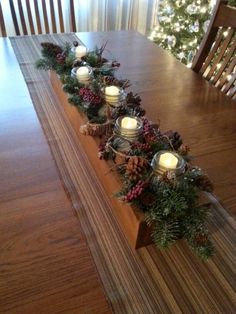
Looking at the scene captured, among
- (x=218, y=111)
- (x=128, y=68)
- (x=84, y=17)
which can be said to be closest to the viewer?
(x=218, y=111)

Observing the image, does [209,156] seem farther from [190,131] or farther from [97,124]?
[97,124]

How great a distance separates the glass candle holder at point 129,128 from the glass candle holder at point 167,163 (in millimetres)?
99

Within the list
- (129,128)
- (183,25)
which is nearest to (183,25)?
(183,25)

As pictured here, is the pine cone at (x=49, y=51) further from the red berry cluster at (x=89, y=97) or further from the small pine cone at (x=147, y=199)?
the small pine cone at (x=147, y=199)

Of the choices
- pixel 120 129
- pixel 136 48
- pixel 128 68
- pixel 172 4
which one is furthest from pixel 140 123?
pixel 172 4

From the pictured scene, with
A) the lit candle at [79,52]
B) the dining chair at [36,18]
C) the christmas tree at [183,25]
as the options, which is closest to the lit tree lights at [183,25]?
the christmas tree at [183,25]

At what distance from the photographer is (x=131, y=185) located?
1.87 ft

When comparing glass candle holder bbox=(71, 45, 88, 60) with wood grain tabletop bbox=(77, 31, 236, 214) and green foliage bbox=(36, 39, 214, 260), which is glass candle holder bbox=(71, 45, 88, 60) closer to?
wood grain tabletop bbox=(77, 31, 236, 214)

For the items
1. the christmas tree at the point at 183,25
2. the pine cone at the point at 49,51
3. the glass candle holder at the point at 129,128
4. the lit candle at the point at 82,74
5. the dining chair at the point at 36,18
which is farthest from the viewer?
the christmas tree at the point at 183,25

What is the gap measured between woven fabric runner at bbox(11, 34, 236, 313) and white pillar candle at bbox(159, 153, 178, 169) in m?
0.16

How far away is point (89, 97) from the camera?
0.80 m

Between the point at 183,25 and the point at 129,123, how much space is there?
2.07m

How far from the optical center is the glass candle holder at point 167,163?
23.4 inches

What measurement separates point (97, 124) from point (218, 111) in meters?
0.49
